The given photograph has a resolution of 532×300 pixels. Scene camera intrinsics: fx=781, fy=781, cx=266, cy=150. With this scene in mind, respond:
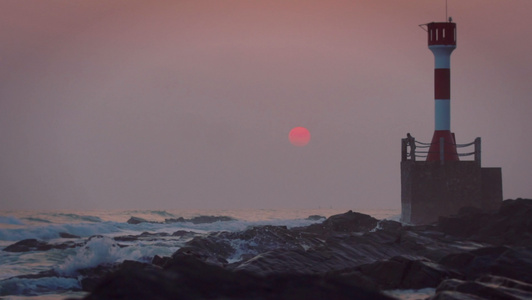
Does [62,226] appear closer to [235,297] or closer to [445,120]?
[445,120]

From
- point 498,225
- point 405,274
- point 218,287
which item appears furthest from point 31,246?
point 218,287

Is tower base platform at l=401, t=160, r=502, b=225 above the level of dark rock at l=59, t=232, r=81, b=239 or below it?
above

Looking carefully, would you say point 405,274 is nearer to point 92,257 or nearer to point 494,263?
point 494,263

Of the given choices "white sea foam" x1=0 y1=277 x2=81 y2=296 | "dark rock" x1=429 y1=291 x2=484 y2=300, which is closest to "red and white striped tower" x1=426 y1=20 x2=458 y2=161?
"white sea foam" x1=0 y1=277 x2=81 y2=296

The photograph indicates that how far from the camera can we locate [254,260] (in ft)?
47.2

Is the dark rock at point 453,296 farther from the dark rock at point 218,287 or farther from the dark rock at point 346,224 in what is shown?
the dark rock at point 346,224

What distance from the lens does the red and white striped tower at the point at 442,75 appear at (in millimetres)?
28406

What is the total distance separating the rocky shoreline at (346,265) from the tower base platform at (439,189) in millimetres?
1659

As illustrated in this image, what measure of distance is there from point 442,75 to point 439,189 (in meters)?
4.92

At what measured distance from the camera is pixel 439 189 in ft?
85.3

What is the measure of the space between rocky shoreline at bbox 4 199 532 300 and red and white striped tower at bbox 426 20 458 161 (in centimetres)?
430

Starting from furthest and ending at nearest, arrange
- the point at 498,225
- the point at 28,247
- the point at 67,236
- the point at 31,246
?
the point at 67,236 → the point at 31,246 → the point at 28,247 → the point at 498,225

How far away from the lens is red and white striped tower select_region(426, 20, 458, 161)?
28.4m

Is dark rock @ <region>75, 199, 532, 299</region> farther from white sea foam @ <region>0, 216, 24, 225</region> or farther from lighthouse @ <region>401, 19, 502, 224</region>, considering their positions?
white sea foam @ <region>0, 216, 24, 225</region>
